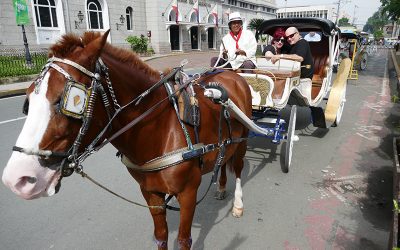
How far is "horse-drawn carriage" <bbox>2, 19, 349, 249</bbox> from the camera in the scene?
4.58ft

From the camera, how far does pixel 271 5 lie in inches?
2482

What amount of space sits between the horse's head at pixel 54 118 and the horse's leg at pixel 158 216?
940 mm

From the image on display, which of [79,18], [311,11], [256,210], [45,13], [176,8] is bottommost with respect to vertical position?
[256,210]

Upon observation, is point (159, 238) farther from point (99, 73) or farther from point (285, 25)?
point (285, 25)

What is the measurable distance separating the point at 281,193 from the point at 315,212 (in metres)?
0.55

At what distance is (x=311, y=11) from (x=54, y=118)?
4111 inches

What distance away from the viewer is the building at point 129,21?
20.6m

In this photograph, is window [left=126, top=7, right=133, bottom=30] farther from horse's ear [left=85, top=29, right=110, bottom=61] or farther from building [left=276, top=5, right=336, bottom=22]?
building [left=276, top=5, right=336, bottom=22]

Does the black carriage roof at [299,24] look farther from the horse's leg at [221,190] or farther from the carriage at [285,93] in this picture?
the horse's leg at [221,190]

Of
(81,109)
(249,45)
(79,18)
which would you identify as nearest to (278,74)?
(249,45)

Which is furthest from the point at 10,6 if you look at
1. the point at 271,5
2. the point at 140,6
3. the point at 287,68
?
the point at 271,5

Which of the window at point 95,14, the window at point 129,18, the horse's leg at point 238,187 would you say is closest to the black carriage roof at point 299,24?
the horse's leg at point 238,187

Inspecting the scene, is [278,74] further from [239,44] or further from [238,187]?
[238,187]

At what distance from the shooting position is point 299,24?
6203mm
